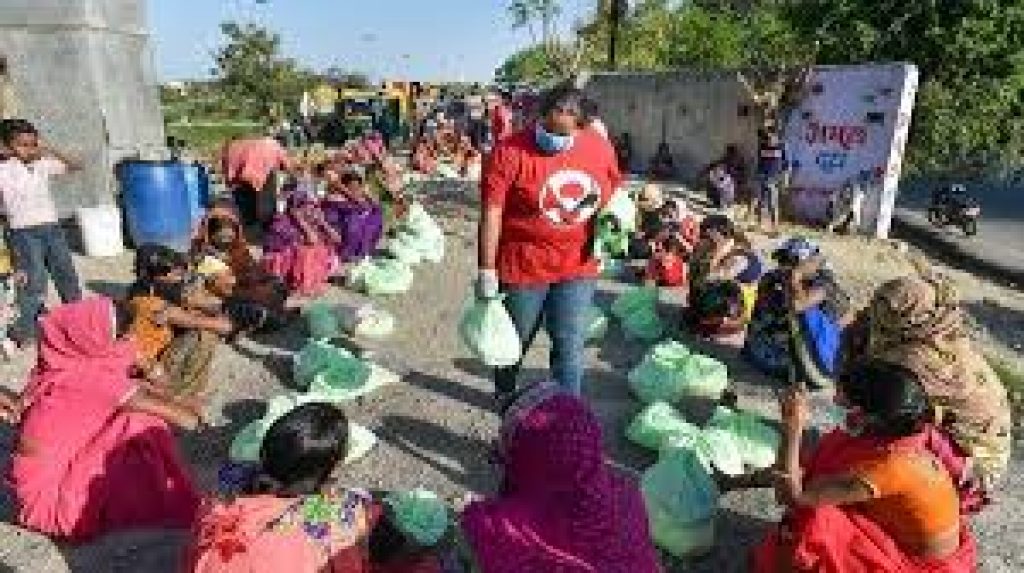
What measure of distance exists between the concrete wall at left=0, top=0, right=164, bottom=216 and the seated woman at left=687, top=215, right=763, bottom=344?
5.21m

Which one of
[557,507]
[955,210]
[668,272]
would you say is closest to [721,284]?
[668,272]

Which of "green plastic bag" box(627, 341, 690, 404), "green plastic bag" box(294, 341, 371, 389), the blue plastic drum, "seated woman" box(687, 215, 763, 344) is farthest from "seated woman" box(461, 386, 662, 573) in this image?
the blue plastic drum

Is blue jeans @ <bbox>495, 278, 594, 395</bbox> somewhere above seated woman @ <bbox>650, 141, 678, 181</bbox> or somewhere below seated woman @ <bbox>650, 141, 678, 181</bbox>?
above

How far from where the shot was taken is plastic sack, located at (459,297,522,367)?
420 cm

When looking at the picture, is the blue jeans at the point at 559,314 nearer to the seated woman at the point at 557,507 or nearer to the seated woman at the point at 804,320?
the seated woman at the point at 804,320

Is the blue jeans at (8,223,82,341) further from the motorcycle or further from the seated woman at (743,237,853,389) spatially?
the motorcycle

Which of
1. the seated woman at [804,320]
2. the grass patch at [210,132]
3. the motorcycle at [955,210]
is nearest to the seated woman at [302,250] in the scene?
the seated woman at [804,320]

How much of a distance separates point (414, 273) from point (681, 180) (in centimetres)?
981

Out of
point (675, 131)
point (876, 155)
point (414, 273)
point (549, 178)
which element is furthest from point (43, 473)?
point (675, 131)

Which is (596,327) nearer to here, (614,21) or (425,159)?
(425,159)

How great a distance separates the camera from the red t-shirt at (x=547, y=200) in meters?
4.13

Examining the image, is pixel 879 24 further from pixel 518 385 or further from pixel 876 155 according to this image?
pixel 518 385

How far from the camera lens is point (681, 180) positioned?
17.4 m

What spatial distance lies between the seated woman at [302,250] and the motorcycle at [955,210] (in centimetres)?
925
